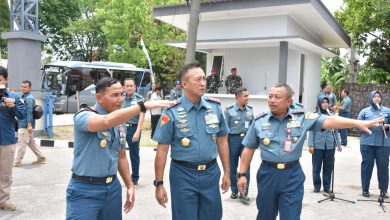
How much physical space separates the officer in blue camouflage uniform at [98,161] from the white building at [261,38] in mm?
10559

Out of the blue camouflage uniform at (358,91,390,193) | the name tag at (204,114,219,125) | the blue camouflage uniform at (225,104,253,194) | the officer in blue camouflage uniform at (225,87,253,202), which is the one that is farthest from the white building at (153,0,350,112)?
the name tag at (204,114,219,125)

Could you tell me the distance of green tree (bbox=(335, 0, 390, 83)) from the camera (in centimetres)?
1967

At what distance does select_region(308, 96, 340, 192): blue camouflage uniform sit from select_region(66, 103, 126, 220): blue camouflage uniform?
4763 mm

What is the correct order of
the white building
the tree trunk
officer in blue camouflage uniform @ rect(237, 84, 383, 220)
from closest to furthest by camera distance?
officer in blue camouflage uniform @ rect(237, 84, 383, 220) < the tree trunk < the white building

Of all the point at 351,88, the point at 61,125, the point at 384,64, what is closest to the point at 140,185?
the point at 61,125

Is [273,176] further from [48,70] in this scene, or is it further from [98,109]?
[48,70]

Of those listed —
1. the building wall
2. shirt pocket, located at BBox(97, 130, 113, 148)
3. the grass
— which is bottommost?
the grass

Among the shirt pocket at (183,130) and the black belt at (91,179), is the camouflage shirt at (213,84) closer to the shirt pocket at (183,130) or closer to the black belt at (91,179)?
the shirt pocket at (183,130)

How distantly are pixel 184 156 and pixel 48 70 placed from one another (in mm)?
20304

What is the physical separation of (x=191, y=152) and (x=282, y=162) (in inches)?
40.4

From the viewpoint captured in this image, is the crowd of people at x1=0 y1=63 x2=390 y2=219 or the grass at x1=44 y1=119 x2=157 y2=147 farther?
the grass at x1=44 y1=119 x2=157 y2=147

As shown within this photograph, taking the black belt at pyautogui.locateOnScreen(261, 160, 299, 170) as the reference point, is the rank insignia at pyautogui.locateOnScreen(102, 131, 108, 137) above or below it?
above

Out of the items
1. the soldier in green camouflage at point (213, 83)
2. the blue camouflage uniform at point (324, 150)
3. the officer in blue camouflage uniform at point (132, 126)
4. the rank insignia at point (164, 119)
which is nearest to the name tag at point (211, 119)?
the rank insignia at point (164, 119)

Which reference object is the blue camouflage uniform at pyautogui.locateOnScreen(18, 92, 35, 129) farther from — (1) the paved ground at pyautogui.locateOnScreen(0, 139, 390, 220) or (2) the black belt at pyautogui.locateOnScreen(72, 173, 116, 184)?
(2) the black belt at pyautogui.locateOnScreen(72, 173, 116, 184)
